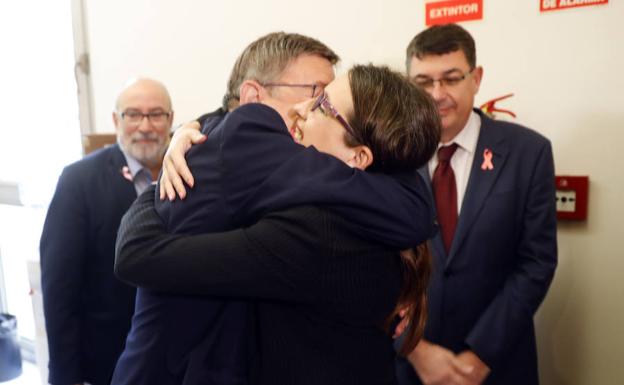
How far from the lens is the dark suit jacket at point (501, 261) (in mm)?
1580

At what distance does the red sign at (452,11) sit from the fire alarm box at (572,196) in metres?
0.69

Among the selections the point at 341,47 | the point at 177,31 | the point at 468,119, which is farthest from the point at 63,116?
the point at 468,119

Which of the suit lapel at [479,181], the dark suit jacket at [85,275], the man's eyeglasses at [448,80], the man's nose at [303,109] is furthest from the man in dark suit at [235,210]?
the dark suit jacket at [85,275]

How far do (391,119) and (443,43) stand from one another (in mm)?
952

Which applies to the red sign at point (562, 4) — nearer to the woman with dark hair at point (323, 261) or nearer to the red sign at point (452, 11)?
the red sign at point (452, 11)

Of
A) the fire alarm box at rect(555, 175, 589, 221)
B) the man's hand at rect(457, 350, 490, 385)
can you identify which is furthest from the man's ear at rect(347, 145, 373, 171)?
the fire alarm box at rect(555, 175, 589, 221)

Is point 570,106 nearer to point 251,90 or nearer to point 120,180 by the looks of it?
point 251,90

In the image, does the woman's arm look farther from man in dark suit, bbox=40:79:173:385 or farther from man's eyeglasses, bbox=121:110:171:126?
man's eyeglasses, bbox=121:110:171:126

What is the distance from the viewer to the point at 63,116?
374 cm

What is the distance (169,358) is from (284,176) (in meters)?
0.34

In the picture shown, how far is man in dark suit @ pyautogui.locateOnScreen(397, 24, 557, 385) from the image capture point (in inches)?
61.7

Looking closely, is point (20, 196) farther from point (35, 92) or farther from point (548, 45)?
point (548, 45)

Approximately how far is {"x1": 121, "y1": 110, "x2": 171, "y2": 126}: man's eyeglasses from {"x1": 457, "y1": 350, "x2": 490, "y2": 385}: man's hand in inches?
56.8

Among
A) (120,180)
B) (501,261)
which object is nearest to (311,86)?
(501,261)
